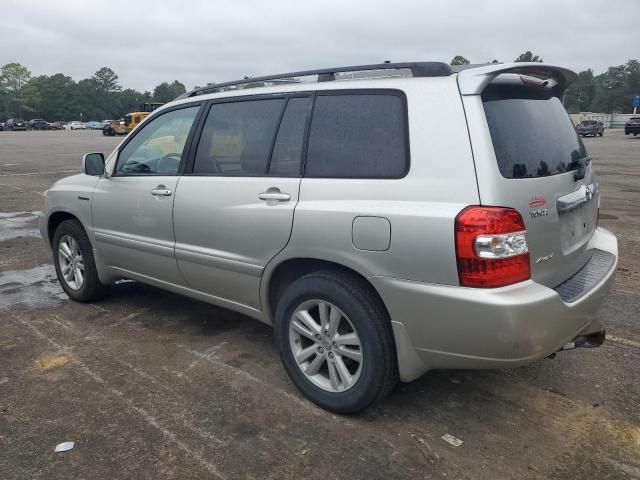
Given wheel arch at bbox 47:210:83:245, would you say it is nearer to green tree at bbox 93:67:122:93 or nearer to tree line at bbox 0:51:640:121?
tree line at bbox 0:51:640:121

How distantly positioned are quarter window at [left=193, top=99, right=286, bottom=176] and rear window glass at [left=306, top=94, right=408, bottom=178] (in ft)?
1.19

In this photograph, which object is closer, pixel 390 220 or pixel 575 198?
pixel 390 220

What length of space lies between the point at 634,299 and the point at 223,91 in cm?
386

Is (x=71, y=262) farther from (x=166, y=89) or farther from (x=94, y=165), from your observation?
(x=166, y=89)

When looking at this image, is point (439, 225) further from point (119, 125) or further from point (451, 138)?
point (119, 125)

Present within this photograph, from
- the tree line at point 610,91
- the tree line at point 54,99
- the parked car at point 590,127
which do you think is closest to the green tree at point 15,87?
the tree line at point 54,99

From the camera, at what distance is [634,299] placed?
485 centimetres

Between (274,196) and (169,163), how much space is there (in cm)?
120

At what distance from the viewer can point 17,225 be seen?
27.7 feet

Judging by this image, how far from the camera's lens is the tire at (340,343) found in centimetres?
278

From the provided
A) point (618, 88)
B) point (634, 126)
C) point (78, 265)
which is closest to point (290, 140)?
point (78, 265)

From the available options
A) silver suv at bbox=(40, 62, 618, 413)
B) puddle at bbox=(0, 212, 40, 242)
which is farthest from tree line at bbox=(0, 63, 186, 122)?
silver suv at bbox=(40, 62, 618, 413)

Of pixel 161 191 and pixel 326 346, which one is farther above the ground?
pixel 161 191

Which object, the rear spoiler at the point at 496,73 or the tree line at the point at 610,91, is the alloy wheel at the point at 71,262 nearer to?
the rear spoiler at the point at 496,73
